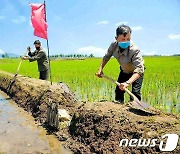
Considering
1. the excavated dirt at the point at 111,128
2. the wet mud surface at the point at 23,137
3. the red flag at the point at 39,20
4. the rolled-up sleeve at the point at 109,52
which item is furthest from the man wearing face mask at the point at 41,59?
the rolled-up sleeve at the point at 109,52

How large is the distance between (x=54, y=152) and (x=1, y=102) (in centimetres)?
412

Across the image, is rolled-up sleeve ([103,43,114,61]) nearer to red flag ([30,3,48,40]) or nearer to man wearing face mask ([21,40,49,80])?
red flag ([30,3,48,40])

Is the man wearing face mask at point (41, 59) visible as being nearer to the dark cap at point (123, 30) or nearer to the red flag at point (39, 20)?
the red flag at point (39, 20)

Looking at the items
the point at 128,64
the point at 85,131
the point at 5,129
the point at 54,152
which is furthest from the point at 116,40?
the point at 5,129

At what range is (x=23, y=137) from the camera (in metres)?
4.46

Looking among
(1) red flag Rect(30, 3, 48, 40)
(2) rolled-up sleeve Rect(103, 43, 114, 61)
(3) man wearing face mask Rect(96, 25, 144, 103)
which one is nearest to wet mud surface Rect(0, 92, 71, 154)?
(3) man wearing face mask Rect(96, 25, 144, 103)

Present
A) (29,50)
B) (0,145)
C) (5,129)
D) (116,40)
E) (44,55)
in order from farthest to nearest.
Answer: (29,50) → (44,55) → (5,129) → (0,145) → (116,40)

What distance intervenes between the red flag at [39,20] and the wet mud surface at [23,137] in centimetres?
195

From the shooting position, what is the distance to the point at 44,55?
24.2 ft

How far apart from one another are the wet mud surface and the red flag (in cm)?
195

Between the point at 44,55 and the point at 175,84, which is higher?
the point at 44,55

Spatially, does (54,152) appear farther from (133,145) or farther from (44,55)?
(44,55)

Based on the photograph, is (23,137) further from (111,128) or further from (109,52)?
(109,52)

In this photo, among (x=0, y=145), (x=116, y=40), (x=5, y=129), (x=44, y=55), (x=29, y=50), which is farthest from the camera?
(x=29, y=50)
